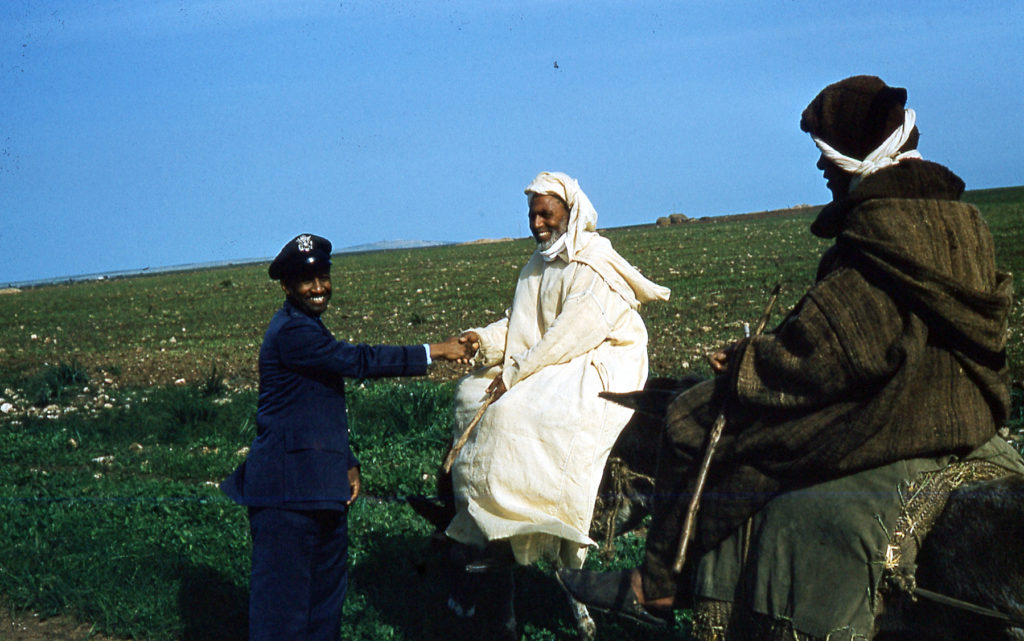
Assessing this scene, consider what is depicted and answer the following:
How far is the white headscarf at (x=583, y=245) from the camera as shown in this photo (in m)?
4.77

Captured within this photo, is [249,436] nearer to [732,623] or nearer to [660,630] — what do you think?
[660,630]

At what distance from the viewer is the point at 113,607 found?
536cm

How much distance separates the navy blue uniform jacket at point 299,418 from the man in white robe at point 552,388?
0.67 metres

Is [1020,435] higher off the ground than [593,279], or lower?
lower

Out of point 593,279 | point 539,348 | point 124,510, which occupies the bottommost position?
point 124,510

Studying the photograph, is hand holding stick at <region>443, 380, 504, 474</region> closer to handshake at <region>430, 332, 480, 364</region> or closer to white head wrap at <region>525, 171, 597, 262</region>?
handshake at <region>430, 332, 480, 364</region>

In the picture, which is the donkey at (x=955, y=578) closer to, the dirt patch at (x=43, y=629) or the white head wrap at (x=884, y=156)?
the white head wrap at (x=884, y=156)

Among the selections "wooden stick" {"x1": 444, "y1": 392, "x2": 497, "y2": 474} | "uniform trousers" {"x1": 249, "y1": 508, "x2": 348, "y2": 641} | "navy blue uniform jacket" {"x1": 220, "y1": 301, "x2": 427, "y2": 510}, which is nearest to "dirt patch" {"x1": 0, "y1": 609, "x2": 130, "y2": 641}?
"uniform trousers" {"x1": 249, "y1": 508, "x2": 348, "y2": 641}

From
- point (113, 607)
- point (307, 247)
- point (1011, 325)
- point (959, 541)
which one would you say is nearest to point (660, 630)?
point (959, 541)

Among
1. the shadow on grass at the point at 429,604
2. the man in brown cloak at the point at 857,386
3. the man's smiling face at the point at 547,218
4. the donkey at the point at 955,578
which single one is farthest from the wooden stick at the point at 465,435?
the donkey at the point at 955,578

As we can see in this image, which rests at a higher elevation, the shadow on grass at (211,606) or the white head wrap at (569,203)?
the white head wrap at (569,203)

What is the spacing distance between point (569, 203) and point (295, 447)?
1820mm

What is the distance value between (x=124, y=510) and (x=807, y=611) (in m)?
5.46

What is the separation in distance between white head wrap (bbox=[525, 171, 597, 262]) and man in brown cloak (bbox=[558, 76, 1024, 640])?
1487 mm
